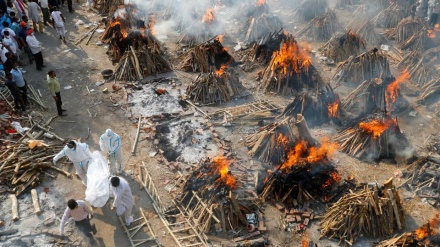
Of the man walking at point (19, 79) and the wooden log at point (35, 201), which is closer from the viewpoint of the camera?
the wooden log at point (35, 201)

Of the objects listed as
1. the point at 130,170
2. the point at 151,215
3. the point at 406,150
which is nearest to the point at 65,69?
the point at 130,170

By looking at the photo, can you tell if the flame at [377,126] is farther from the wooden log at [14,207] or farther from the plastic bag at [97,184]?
the wooden log at [14,207]

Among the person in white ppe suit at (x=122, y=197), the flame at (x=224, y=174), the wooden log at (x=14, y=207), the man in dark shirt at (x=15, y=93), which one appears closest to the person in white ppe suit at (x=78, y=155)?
the wooden log at (x=14, y=207)

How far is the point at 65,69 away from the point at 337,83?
37.8ft

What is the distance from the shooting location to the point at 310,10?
2161cm

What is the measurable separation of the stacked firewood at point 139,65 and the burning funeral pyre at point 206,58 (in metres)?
0.96

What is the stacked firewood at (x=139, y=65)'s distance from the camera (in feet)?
53.7

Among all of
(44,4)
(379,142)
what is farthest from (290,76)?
(44,4)

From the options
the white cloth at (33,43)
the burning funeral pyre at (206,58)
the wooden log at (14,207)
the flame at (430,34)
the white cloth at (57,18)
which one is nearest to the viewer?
the wooden log at (14,207)

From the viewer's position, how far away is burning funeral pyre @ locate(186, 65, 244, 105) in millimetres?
15062

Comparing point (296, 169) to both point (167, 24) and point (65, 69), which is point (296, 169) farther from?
point (167, 24)

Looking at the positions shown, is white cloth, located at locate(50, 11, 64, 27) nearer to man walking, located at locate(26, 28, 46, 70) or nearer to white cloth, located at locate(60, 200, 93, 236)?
man walking, located at locate(26, 28, 46, 70)

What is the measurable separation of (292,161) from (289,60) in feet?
18.8

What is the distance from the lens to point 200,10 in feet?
70.4
